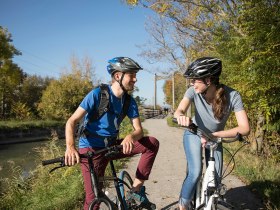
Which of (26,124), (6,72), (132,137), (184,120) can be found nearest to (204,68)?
(184,120)

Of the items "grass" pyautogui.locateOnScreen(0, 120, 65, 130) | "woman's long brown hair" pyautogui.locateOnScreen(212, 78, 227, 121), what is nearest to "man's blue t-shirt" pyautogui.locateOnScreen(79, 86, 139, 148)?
"woman's long brown hair" pyautogui.locateOnScreen(212, 78, 227, 121)

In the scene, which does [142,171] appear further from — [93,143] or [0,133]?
[0,133]

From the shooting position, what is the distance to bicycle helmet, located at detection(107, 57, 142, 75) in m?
3.62

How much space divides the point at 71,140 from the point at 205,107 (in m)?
1.59

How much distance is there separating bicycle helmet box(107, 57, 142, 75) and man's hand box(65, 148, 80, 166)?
1.12 metres

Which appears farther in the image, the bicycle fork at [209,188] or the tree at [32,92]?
the tree at [32,92]

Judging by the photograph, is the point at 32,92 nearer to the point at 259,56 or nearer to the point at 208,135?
the point at 259,56

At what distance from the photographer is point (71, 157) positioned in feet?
9.43

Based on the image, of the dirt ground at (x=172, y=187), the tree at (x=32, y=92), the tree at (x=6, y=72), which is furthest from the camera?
the tree at (x=32, y=92)

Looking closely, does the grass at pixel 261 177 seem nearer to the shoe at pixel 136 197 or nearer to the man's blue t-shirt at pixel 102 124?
the shoe at pixel 136 197

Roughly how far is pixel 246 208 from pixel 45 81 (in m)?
44.9

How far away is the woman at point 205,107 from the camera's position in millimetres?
3475

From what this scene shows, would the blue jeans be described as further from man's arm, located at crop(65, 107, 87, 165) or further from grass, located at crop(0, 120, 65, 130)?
grass, located at crop(0, 120, 65, 130)

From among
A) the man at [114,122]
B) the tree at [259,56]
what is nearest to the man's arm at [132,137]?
the man at [114,122]
